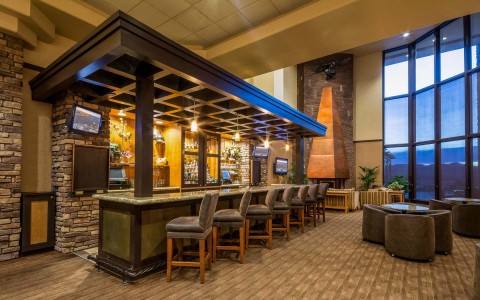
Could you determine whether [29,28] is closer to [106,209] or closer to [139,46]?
[139,46]

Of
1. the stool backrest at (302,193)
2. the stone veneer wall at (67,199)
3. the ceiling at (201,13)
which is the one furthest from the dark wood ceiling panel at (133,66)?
the stool backrest at (302,193)

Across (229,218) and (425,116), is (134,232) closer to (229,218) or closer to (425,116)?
(229,218)

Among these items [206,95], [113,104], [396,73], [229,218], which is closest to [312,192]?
[229,218]

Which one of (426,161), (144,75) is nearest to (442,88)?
(426,161)

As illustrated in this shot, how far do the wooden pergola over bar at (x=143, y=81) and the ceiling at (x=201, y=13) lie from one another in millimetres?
1262

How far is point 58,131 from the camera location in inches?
180

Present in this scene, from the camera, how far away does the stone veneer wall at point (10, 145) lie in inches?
154

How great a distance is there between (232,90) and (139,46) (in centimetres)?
170

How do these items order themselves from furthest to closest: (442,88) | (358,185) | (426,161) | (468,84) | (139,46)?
(358,185), (426,161), (442,88), (468,84), (139,46)

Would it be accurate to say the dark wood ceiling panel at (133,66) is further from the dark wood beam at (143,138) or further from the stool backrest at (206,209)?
the stool backrest at (206,209)

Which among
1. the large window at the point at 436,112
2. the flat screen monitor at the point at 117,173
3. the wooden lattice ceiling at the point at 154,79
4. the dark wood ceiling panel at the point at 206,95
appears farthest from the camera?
the large window at the point at 436,112

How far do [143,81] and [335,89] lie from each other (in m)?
10.1

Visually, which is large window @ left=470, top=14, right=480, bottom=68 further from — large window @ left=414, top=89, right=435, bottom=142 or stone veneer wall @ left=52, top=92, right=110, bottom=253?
stone veneer wall @ left=52, top=92, right=110, bottom=253

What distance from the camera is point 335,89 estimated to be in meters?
11.8
